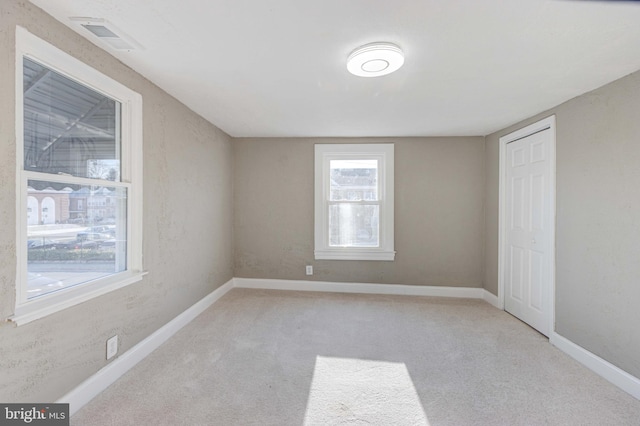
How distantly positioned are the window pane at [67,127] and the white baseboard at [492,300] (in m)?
4.19

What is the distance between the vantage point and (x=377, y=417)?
6.20ft

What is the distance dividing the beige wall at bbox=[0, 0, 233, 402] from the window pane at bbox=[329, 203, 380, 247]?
1514mm

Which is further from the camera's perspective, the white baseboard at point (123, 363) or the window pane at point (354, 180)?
the window pane at point (354, 180)

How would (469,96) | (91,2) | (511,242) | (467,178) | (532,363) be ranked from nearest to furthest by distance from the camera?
(91,2), (532,363), (469,96), (511,242), (467,178)

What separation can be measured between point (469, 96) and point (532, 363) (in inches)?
90.1

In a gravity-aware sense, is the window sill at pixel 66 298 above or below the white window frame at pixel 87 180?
below

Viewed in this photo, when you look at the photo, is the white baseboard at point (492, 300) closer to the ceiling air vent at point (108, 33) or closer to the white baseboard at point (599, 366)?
the white baseboard at point (599, 366)

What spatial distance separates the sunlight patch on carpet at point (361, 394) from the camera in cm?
188

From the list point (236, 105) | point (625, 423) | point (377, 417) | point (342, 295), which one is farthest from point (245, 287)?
point (625, 423)

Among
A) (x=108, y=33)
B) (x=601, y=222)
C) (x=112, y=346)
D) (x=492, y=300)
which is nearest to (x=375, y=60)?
(x=108, y=33)

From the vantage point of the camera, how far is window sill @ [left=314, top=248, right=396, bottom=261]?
429 cm

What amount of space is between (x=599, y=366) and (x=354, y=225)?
2795 millimetres

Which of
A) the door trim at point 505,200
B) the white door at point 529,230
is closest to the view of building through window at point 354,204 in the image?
the door trim at point 505,200

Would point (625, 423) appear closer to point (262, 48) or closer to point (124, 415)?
point (124, 415)
